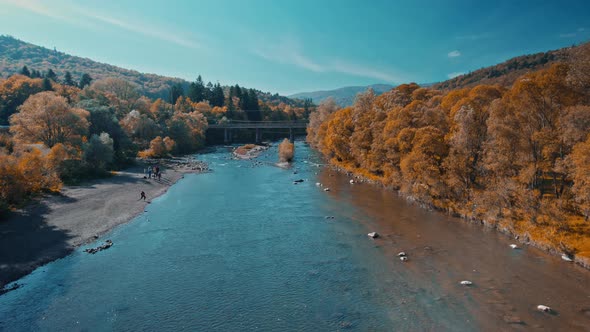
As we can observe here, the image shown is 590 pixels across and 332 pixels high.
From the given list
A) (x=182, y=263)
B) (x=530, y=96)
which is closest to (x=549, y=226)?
(x=530, y=96)

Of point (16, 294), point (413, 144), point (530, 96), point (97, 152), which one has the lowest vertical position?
point (16, 294)

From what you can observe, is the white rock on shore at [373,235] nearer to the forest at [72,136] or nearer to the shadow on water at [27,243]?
Answer: the shadow on water at [27,243]

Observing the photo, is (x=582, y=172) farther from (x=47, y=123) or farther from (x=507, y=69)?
(x=507, y=69)

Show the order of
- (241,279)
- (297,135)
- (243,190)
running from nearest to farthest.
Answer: (241,279) < (243,190) < (297,135)

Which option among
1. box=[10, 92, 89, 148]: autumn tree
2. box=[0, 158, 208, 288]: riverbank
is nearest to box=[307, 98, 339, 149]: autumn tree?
box=[0, 158, 208, 288]: riverbank

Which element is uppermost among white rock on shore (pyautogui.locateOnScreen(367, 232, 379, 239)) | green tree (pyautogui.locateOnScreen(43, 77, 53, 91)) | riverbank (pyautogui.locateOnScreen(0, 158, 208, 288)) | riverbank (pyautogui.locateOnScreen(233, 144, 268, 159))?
green tree (pyautogui.locateOnScreen(43, 77, 53, 91))

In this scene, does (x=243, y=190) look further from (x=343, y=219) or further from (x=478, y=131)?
(x=478, y=131)

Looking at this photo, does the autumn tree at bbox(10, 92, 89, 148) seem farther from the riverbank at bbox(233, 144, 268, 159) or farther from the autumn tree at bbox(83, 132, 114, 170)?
the riverbank at bbox(233, 144, 268, 159)

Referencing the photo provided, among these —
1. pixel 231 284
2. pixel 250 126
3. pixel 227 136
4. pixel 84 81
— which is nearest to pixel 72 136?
pixel 231 284
